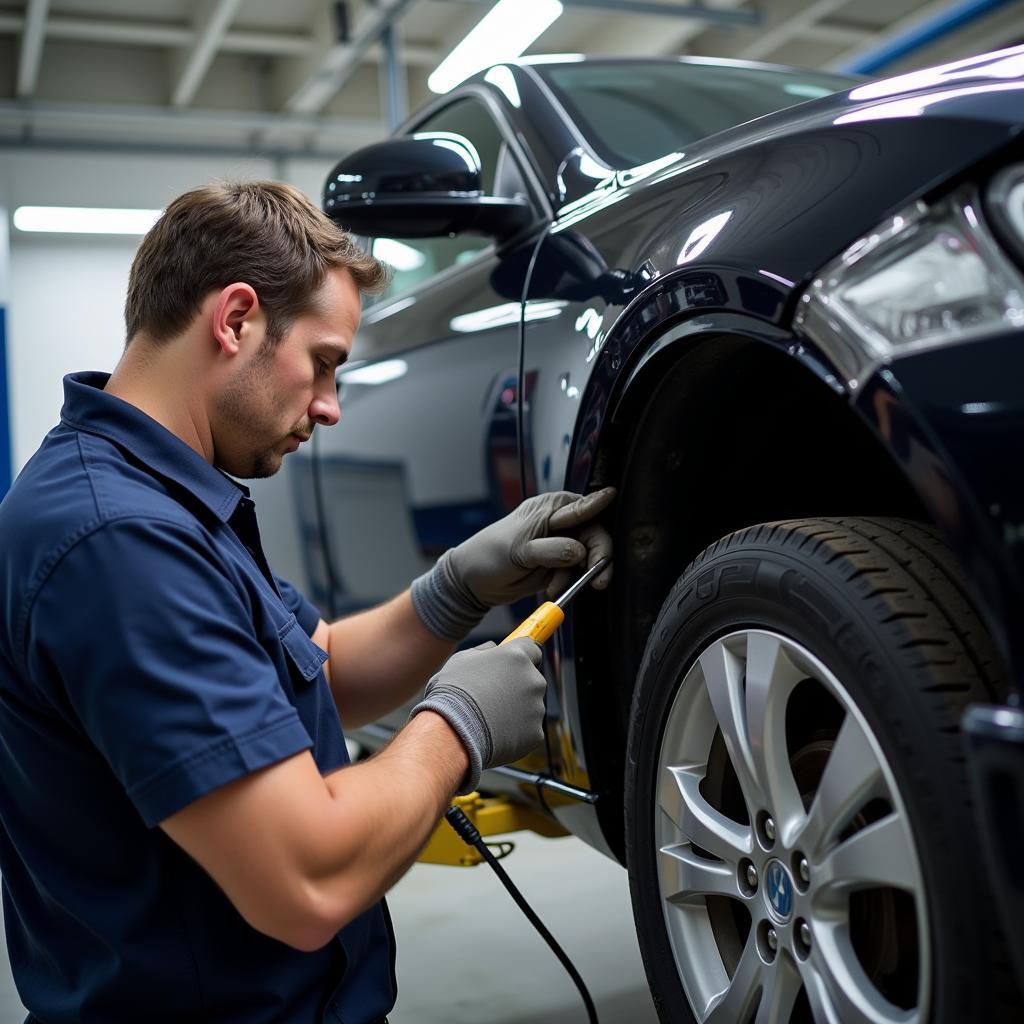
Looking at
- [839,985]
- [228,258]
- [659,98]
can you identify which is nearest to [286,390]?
[228,258]

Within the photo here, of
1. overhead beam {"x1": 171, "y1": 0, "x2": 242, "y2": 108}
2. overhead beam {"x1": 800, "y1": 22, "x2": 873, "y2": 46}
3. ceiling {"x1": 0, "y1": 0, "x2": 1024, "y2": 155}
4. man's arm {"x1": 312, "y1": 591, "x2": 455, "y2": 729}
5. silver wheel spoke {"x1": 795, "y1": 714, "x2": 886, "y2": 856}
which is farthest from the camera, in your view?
overhead beam {"x1": 800, "y1": 22, "x2": 873, "y2": 46}

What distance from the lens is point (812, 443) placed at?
133 cm

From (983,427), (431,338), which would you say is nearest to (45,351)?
(431,338)

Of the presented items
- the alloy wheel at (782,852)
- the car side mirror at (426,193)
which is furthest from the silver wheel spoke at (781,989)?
the car side mirror at (426,193)

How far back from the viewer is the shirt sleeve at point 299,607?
61.6 inches

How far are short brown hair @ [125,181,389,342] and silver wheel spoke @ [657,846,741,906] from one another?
0.67 m

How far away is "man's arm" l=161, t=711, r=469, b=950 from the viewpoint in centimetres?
96

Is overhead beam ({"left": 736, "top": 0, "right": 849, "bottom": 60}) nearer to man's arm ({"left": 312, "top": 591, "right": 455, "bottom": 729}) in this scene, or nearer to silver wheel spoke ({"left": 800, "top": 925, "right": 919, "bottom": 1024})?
man's arm ({"left": 312, "top": 591, "right": 455, "bottom": 729})

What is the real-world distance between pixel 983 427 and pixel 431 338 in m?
1.19

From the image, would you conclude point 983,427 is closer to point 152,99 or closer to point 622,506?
point 622,506

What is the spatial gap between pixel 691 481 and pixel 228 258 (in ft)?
1.84

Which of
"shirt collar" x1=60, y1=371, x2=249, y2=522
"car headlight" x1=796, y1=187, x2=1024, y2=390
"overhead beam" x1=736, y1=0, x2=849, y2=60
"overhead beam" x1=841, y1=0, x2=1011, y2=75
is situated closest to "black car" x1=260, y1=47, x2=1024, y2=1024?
"car headlight" x1=796, y1=187, x2=1024, y2=390

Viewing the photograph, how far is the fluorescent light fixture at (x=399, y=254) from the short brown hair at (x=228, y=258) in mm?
1122

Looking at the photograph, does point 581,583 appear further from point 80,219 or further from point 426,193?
point 80,219
